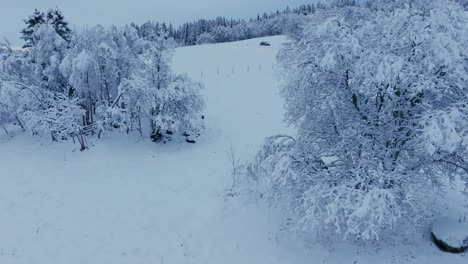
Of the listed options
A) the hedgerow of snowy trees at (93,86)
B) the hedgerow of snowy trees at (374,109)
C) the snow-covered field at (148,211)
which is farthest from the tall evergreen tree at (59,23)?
the hedgerow of snowy trees at (374,109)

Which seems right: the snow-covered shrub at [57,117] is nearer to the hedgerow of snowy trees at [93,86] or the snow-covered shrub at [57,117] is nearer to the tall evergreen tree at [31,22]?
the hedgerow of snowy trees at [93,86]

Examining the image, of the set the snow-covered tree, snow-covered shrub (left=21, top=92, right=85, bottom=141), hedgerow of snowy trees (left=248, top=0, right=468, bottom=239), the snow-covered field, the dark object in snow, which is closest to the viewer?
hedgerow of snowy trees (left=248, top=0, right=468, bottom=239)

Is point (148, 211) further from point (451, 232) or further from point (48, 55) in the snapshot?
point (48, 55)

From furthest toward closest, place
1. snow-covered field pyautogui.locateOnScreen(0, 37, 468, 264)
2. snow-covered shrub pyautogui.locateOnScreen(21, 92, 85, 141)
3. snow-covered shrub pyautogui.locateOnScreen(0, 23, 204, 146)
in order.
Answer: snow-covered shrub pyautogui.locateOnScreen(0, 23, 204, 146) → snow-covered shrub pyautogui.locateOnScreen(21, 92, 85, 141) → snow-covered field pyautogui.locateOnScreen(0, 37, 468, 264)

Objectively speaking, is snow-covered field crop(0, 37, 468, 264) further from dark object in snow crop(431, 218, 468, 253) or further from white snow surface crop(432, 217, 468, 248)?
white snow surface crop(432, 217, 468, 248)

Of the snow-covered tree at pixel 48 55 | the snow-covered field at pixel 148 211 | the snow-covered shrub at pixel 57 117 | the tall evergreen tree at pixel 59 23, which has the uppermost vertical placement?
the tall evergreen tree at pixel 59 23

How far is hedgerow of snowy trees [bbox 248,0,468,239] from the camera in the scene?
25.3ft

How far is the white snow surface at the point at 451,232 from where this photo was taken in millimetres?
9453

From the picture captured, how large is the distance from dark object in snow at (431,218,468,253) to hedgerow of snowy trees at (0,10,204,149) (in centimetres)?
1113

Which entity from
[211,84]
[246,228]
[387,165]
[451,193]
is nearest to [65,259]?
[246,228]

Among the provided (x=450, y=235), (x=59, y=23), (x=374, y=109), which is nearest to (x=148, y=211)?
(x=374, y=109)

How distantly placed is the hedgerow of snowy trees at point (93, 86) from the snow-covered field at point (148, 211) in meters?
1.11

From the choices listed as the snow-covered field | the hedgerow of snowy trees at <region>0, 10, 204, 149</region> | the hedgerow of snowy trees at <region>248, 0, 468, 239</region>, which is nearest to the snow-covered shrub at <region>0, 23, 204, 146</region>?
the hedgerow of snowy trees at <region>0, 10, 204, 149</region>

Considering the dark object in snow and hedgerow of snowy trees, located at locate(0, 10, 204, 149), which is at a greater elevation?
hedgerow of snowy trees, located at locate(0, 10, 204, 149)
